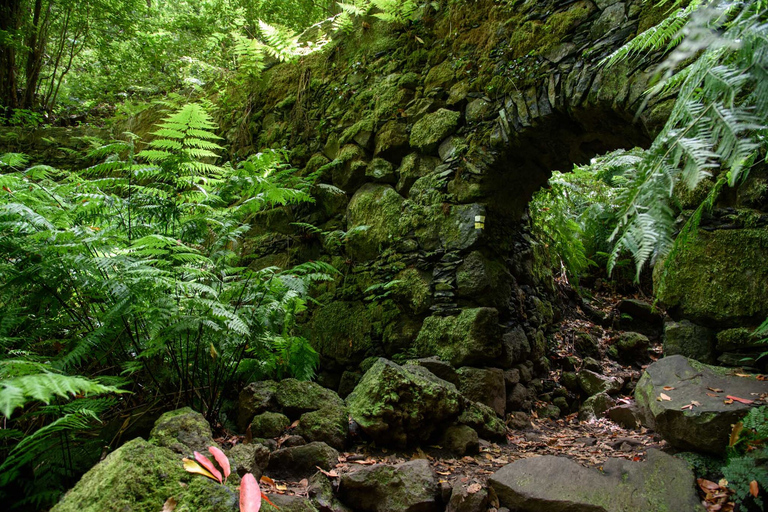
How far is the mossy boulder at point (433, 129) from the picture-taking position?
414 cm

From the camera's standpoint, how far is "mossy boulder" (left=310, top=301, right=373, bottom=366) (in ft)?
13.3

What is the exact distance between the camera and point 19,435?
4.56ft

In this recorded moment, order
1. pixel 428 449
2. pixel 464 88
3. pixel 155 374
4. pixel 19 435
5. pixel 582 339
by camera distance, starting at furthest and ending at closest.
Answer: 1. pixel 582 339
2. pixel 464 88
3. pixel 428 449
4. pixel 155 374
5. pixel 19 435

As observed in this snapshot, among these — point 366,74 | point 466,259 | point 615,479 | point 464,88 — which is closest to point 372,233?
point 466,259

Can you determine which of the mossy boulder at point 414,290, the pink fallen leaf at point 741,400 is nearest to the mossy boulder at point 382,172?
the mossy boulder at point 414,290

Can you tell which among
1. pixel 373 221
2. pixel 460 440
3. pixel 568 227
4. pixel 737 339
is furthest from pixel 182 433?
pixel 568 227

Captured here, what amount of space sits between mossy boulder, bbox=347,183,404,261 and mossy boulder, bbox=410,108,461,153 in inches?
23.0

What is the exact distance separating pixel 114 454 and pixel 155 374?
0.74 m

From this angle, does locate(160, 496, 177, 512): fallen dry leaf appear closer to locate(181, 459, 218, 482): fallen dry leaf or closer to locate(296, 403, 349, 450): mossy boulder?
locate(181, 459, 218, 482): fallen dry leaf

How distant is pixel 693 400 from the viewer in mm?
2293

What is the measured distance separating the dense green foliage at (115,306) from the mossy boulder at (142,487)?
0.66 feet

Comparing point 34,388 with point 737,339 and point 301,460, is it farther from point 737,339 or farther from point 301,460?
point 737,339

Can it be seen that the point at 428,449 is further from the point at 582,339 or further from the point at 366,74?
the point at 366,74

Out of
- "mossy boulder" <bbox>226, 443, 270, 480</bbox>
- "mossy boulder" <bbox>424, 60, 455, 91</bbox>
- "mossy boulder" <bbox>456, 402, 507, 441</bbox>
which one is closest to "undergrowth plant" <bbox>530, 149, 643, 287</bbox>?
"mossy boulder" <bbox>424, 60, 455, 91</bbox>
